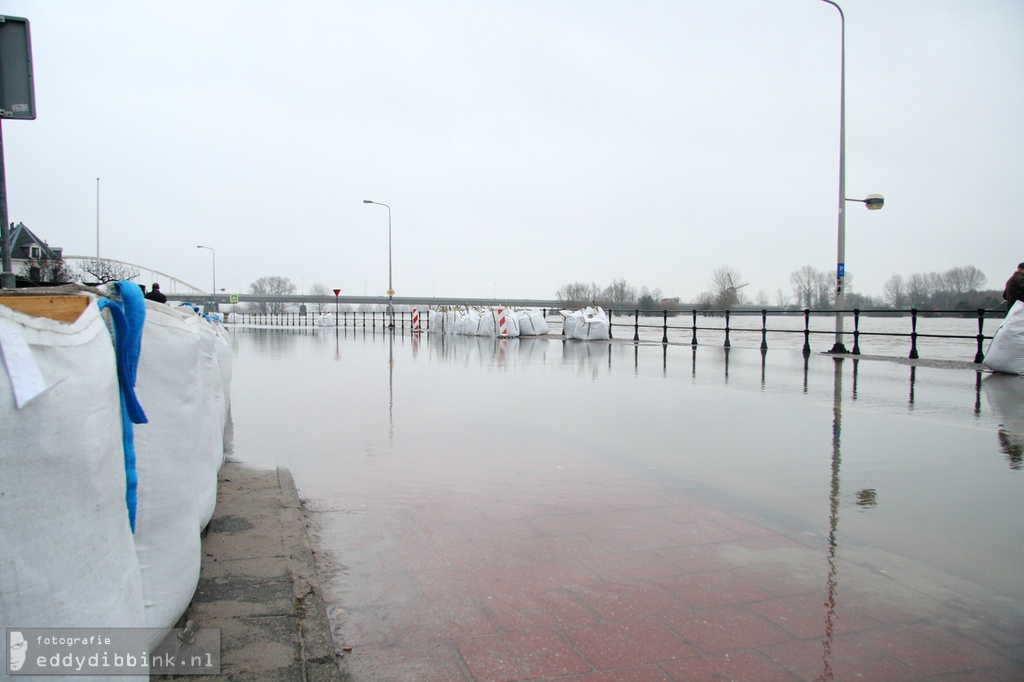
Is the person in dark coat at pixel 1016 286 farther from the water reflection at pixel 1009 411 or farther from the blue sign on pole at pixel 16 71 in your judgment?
the blue sign on pole at pixel 16 71

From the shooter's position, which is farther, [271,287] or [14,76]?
[271,287]

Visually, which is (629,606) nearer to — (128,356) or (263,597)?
(263,597)

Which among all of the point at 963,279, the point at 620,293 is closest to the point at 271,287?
the point at 620,293

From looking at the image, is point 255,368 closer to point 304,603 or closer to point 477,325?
point 304,603

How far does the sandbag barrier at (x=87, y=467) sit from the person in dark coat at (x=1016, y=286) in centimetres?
1421

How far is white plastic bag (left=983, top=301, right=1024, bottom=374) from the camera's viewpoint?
12.3 m

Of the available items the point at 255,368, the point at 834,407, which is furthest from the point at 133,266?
the point at 834,407

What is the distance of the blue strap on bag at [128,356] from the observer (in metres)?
2.12

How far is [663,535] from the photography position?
4070 millimetres

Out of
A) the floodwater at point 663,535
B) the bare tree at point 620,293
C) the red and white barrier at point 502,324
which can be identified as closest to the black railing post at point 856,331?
the floodwater at point 663,535

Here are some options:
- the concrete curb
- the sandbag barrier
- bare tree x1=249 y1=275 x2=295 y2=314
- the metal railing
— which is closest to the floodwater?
the concrete curb

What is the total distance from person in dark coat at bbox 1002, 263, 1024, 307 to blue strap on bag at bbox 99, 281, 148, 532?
14.4 metres

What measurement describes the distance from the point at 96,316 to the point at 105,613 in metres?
0.80

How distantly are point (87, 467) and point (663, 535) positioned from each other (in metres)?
3.14
